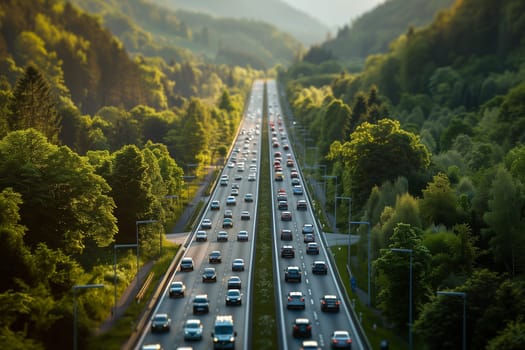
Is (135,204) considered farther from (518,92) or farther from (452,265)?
(518,92)

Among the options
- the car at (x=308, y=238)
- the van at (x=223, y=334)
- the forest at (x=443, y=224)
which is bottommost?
the car at (x=308, y=238)

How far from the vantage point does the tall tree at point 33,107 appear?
138 metres

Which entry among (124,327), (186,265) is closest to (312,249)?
(186,265)

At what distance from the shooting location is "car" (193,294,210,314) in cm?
6975

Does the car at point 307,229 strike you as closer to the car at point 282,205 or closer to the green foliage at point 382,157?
the green foliage at point 382,157

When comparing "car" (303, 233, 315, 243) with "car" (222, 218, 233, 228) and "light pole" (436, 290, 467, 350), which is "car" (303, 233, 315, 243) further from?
"light pole" (436, 290, 467, 350)

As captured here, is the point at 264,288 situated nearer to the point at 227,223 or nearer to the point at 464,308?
the point at 464,308

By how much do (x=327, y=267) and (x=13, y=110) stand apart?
72848 mm

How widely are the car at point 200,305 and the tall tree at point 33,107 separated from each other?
243 ft

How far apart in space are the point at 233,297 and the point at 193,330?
11528 mm

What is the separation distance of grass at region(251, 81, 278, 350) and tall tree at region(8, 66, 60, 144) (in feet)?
131

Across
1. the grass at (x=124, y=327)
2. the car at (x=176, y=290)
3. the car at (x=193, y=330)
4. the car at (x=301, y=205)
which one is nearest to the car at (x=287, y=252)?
the grass at (x=124, y=327)

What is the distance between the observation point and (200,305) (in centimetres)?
6994

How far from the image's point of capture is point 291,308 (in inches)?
2832
